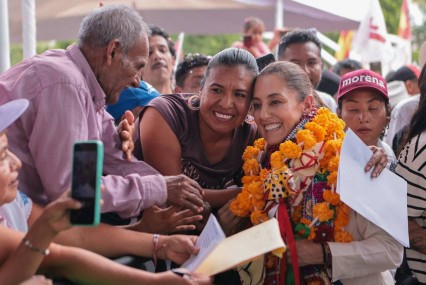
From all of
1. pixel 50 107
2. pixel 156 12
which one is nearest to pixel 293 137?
pixel 50 107

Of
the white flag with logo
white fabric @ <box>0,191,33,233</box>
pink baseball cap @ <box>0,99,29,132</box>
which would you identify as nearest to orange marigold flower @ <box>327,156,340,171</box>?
white fabric @ <box>0,191,33,233</box>

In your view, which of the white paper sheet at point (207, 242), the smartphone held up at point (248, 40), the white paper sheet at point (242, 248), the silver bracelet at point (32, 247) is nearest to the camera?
the silver bracelet at point (32, 247)

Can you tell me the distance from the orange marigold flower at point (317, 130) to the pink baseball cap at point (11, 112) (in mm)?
1477

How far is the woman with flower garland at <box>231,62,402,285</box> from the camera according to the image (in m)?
3.49

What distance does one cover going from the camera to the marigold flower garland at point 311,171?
3.53m

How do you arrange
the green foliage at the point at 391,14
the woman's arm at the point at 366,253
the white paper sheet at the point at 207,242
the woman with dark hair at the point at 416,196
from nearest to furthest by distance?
the white paper sheet at the point at 207,242 → the woman's arm at the point at 366,253 → the woman with dark hair at the point at 416,196 → the green foliage at the point at 391,14

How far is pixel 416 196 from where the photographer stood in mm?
3939

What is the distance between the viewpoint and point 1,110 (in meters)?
2.72

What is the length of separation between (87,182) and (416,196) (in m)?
2.11

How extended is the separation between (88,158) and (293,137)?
1509mm

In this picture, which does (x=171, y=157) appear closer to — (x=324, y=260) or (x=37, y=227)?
(x=324, y=260)

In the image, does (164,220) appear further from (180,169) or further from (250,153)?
(250,153)

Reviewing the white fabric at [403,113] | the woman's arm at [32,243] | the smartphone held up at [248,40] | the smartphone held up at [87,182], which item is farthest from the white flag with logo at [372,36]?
the smartphone held up at [87,182]

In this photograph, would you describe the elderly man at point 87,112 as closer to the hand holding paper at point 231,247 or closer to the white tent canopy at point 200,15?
the hand holding paper at point 231,247
